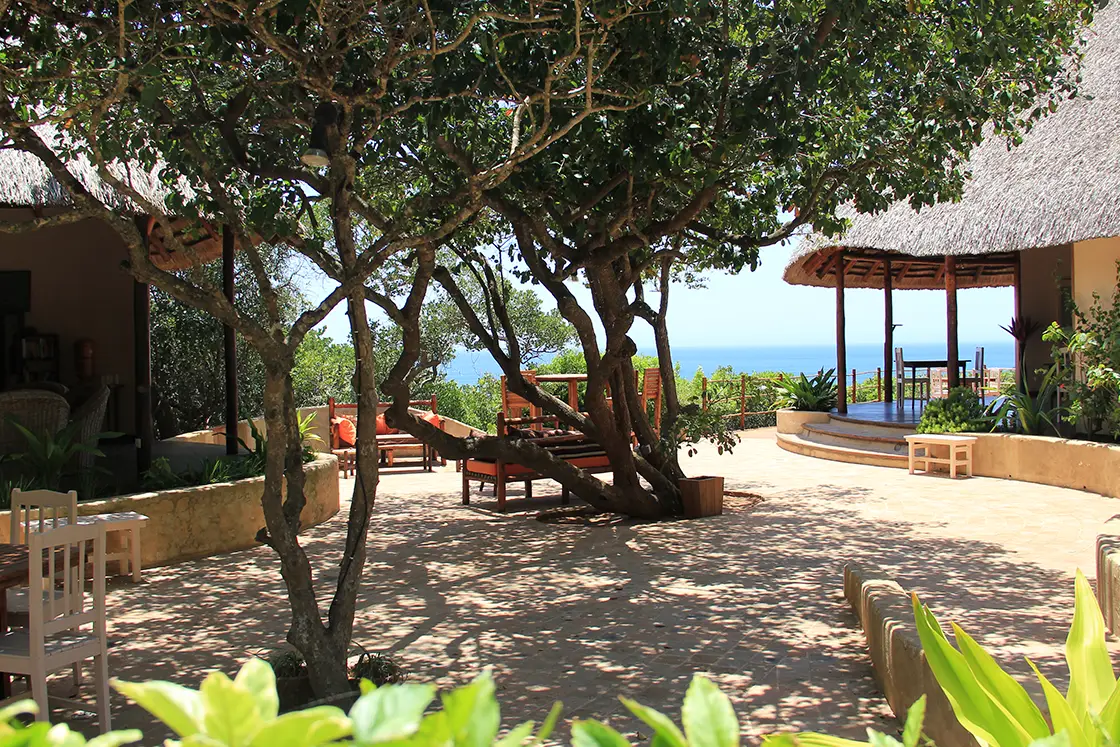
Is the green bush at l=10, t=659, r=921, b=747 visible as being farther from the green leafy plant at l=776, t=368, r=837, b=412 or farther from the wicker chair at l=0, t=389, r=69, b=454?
the green leafy plant at l=776, t=368, r=837, b=412

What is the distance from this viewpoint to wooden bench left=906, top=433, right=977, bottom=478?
10.3 meters

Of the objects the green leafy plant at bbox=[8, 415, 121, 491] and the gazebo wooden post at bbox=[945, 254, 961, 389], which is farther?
the gazebo wooden post at bbox=[945, 254, 961, 389]

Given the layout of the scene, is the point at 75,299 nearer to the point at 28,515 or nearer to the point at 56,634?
the point at 28,515

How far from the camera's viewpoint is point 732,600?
5.62m

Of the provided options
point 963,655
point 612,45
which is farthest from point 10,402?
point 963,655

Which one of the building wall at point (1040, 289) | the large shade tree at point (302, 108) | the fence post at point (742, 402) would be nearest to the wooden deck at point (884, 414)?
the fence post at point (742, 402)

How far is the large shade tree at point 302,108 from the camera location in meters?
4.00

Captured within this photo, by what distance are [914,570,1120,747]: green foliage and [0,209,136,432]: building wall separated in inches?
401

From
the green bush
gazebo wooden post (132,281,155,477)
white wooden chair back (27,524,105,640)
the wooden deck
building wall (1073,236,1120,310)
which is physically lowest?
white wooden chair back (27,524,105,640)

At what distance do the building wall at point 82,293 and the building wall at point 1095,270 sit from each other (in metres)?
10.3

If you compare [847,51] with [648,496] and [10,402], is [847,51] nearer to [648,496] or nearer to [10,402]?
[648,496]

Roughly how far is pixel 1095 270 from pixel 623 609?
7681mm

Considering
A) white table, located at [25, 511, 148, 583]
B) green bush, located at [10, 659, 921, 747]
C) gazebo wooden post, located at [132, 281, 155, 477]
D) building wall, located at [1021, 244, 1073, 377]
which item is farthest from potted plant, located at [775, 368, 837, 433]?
green bush, located at [10, 659, 921, 747]

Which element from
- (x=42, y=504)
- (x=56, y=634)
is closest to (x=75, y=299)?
(x=42, y=504)
